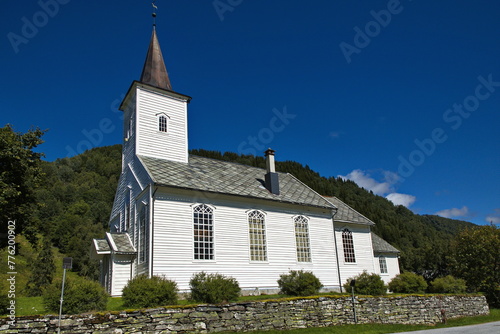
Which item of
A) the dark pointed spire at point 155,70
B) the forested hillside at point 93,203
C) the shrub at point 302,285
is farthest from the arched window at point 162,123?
the forested hillside at point 93,203

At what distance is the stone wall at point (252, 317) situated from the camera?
10922mm

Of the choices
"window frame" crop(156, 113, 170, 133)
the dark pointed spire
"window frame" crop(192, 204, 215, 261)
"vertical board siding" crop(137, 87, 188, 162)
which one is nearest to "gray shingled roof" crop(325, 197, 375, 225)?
"window frame" crop(192, 204, 215, 261)

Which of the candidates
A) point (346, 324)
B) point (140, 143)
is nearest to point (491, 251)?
point (346, 324)

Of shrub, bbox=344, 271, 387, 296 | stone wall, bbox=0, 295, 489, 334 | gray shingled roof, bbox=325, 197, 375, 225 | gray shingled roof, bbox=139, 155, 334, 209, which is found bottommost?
stone wall, bbox=0, 295, 489, 334

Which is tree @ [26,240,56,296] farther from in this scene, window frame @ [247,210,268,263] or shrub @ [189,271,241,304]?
shrub @ [189,271,241,304]

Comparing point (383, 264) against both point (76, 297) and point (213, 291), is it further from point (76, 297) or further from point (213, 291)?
point (76, 297)

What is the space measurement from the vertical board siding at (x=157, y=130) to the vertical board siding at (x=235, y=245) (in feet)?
17.1

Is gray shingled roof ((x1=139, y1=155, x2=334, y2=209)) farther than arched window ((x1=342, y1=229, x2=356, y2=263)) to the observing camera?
No

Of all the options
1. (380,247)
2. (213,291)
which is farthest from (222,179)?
(380,247)

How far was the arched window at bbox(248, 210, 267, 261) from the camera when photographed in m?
22.7

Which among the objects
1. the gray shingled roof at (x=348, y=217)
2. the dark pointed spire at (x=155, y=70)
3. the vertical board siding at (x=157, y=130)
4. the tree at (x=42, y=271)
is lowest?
the tree at (x=42, y=271)

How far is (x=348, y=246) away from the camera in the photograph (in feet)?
92.4

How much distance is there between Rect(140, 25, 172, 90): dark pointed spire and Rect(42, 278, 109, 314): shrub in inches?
658

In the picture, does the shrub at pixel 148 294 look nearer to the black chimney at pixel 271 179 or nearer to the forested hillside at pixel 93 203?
the black chimney at pixel 271 179
